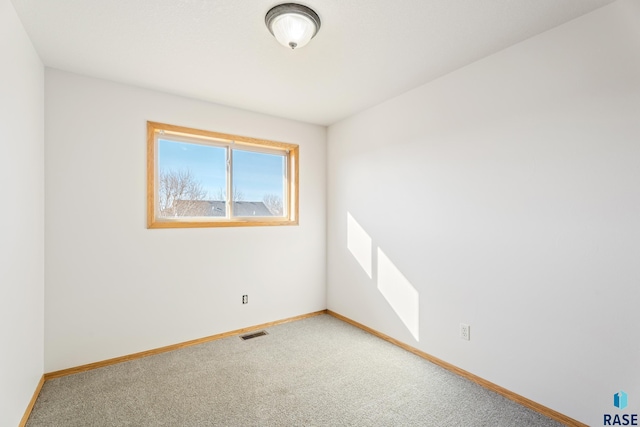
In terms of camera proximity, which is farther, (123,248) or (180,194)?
(180,194)

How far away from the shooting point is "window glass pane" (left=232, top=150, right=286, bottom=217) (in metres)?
3.62

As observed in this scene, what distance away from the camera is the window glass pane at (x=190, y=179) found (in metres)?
3.15

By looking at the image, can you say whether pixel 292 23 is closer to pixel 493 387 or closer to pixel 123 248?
pixel 123 248

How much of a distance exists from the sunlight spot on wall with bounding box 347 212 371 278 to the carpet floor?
0.92 metres

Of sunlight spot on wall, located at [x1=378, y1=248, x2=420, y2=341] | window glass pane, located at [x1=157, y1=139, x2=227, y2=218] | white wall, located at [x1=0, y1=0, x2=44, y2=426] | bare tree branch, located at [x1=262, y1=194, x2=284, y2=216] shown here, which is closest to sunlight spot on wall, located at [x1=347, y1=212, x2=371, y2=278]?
sunlight spot on wall, located at [x1=378, y1=248, x2=420, y2=341]

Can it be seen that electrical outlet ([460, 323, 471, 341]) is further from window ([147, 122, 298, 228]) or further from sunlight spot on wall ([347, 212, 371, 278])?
window ([147, 122, 298, 228])

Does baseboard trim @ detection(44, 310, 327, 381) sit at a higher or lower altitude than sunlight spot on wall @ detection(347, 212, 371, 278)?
lower

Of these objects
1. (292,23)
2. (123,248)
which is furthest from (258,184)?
(292,23)

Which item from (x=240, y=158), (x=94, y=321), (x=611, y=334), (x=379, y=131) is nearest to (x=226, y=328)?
(x=94, y=321)

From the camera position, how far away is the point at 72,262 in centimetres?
259

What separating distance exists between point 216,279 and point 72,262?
4.11ft

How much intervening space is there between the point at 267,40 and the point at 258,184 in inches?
75.4

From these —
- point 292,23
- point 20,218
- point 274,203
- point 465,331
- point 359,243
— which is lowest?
point 465,331

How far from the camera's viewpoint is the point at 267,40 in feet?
7.02
